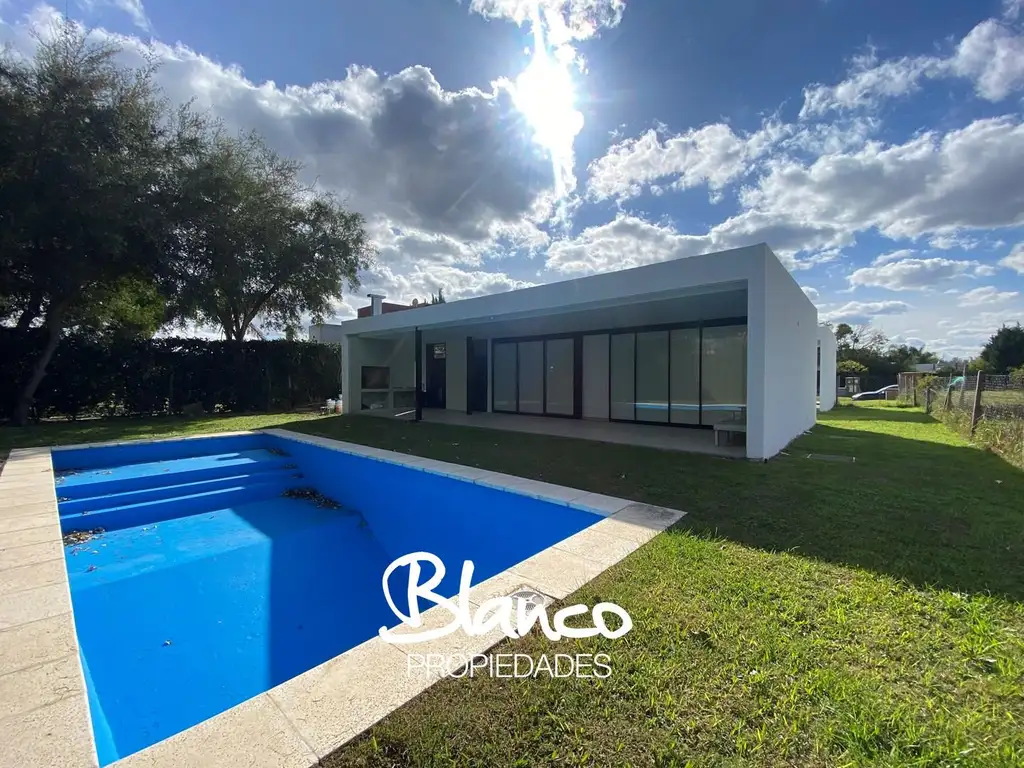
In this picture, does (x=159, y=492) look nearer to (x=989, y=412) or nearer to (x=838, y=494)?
(x=838, y=494)

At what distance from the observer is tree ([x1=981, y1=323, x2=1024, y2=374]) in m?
30.1

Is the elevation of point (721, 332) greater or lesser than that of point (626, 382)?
greater

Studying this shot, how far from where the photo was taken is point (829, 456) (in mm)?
6922

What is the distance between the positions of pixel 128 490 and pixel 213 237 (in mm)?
8838

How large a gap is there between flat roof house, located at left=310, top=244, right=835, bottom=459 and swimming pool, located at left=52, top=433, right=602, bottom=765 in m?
4.01

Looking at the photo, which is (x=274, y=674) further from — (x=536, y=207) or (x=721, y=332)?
(x=536, y=207)

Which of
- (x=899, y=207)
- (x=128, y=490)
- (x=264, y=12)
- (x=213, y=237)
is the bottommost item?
(x=128, y=490)

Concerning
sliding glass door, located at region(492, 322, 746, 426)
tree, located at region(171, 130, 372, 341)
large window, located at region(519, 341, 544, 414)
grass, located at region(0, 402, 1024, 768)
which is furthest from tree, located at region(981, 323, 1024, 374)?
tree, located at region(171, 130, 372, 341)

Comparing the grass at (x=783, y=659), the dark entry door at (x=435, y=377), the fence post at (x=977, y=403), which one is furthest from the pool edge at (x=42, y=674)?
the fence post at (x=977, y=403)

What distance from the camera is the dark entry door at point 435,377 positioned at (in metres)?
15.2

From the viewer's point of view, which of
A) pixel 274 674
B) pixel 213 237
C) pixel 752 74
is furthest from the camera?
pixel 213 237

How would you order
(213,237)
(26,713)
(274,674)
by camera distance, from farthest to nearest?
(213,237), (274,674), (26,713)

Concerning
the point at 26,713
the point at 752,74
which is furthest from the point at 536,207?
the point at 26,713

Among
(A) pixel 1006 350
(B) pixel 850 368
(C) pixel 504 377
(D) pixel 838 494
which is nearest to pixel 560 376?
(C) pixel 504 377
